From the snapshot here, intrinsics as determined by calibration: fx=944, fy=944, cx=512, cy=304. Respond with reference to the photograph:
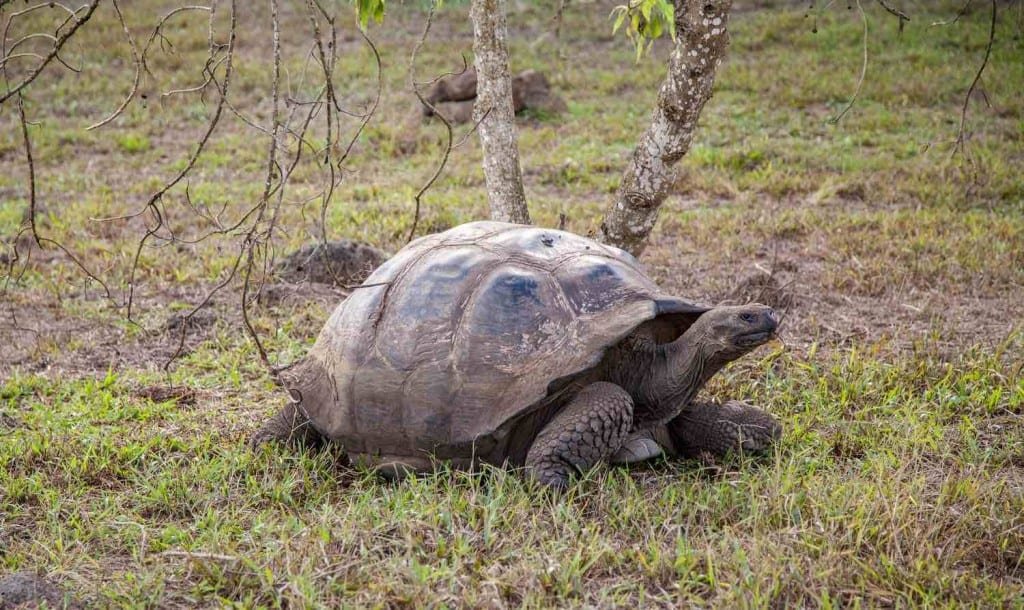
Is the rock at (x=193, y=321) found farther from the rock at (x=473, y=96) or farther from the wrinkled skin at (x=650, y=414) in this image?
the rock at (x=473, y=96)

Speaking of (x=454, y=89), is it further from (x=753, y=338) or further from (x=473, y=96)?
(x=753, y=338)

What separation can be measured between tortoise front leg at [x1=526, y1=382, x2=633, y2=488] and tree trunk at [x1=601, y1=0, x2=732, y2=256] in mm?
1791

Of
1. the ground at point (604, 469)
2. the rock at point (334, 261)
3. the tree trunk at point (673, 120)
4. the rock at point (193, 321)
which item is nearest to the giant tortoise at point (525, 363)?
the ground at point (604, 469)

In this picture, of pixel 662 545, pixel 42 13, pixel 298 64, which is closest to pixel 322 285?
pixel 662 545

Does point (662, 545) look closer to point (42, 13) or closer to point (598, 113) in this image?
point (598, 113)

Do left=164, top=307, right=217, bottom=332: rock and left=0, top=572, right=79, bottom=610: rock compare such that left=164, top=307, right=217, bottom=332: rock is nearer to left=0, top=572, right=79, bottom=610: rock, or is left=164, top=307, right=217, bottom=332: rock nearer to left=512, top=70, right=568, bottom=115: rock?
left=0, top=572, right=79, bottom=610: rock

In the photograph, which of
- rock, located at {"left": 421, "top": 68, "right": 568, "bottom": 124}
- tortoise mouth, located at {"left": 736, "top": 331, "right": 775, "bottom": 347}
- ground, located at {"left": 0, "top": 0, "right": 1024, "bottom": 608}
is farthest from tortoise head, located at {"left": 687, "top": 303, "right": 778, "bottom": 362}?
rock, located at {"left": 421, "top": 68, "right": 568, "bottom": 124}

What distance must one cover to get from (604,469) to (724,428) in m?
0.50

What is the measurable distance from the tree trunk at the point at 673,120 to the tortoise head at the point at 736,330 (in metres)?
1.54

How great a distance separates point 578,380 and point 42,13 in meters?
13.3

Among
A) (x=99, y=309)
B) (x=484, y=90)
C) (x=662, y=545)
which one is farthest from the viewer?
(x=99, y=309)

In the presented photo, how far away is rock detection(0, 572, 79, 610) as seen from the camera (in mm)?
2510

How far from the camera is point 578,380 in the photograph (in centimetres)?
315

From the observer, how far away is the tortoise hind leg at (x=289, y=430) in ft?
11.7
